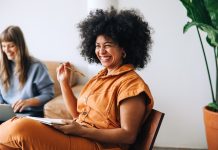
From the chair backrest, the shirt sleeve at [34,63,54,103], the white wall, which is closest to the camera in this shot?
the chair backrest

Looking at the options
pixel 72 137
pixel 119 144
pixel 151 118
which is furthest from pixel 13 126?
pixel 151 118

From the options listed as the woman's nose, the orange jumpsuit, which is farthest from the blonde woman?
the woman's nose

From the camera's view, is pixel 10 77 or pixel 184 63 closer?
pixel 10 77

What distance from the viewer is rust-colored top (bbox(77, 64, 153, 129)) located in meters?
1.38

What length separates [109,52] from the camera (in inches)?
60.2

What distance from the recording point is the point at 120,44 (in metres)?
1.55

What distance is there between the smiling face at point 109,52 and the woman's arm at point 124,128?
0.93 feet

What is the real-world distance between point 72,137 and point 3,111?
2.28 ft

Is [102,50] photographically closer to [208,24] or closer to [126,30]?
[126,30]

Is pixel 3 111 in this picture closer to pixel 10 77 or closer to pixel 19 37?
pixel 10 77

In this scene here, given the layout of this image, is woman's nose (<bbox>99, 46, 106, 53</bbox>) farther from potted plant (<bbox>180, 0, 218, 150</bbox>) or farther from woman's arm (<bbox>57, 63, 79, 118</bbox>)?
potted plant (<bbox>180, 0, 218, 150</bbox>)

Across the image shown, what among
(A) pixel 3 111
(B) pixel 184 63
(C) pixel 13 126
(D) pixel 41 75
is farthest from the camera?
(B) pixel 184 63

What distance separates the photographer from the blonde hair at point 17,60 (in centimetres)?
206

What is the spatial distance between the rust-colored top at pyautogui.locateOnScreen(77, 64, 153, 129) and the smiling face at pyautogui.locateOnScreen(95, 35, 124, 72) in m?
0.06
